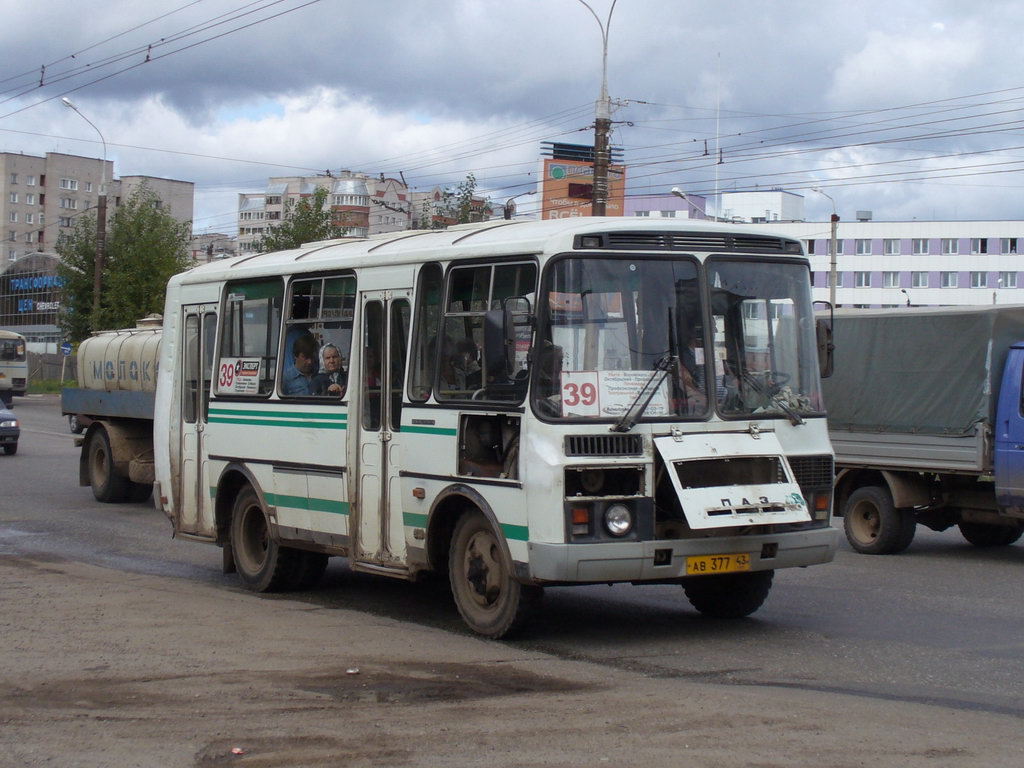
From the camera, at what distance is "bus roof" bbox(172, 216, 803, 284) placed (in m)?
8.79

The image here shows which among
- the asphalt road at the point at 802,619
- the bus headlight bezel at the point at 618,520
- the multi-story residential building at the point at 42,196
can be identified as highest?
the multi-story residential building at the point at 42,196

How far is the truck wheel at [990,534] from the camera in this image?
15234 millimetres

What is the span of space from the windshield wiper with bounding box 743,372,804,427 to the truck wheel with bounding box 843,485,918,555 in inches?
222

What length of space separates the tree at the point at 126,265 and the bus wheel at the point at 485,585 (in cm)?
4249

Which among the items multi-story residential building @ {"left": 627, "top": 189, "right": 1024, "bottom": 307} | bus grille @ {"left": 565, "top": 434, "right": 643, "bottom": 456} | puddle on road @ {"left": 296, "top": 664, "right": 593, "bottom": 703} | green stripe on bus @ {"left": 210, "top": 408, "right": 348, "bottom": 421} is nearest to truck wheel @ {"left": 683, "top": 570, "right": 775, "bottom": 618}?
bus grille @ {"left": 565, "top": 434, "right": 643, "bottom": 456}

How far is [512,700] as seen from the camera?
7324mm

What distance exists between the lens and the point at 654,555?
8609 millimetres

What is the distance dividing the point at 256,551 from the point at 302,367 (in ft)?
6.55

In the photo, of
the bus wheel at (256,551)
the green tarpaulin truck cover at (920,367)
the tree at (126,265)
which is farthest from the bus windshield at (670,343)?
the tree at (126,265)

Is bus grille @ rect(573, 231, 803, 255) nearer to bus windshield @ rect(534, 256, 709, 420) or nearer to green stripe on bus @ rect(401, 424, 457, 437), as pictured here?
bus windshield @ rect(534, 256, 709, 420)

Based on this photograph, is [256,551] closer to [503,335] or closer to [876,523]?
[503,335]

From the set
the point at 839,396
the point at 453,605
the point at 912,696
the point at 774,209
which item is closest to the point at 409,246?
the point at 453,605

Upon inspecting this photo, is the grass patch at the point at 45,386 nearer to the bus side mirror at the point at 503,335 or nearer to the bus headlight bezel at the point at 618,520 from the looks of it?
the bus side mirror at the point at 503,335

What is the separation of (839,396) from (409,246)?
22.6 ft
